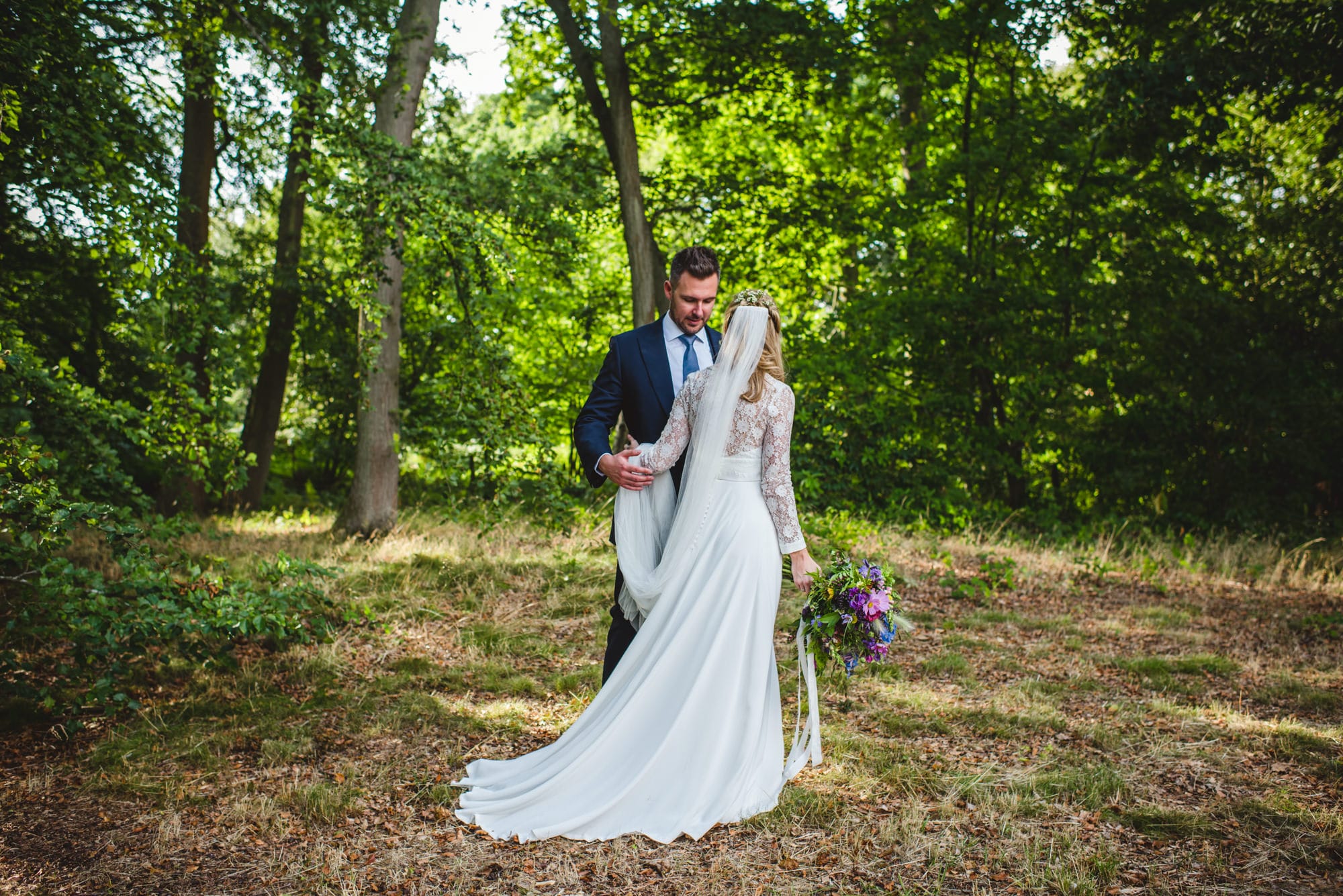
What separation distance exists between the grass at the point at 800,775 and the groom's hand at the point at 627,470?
148cm

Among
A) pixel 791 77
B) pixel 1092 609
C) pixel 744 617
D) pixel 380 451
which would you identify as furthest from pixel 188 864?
pixel 791 77

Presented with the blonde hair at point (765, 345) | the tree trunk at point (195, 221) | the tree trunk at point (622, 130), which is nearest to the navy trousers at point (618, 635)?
the blonde hair at point (765, 345)

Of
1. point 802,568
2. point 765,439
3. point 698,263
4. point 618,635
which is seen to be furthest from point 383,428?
point 802,568

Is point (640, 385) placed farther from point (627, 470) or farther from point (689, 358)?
point (627, 470)

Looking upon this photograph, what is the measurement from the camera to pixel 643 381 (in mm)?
3967

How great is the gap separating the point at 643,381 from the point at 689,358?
0.24 meters

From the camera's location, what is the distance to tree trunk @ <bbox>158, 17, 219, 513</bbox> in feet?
16.2

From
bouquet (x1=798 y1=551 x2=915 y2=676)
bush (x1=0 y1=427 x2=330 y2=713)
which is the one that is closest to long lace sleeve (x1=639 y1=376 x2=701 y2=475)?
bouquet (x1=798 y1=551 x2=915 y2=676)

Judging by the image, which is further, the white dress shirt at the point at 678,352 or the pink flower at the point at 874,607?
the white dress shirt at the point at 678,352

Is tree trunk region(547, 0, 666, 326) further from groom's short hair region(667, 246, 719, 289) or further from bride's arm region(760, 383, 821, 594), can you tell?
bride's arm region(760, 383, 821, 594)

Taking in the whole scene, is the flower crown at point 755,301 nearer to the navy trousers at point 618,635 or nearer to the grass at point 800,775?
the navy trousers at point 618,635

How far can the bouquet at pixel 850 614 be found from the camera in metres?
3.55

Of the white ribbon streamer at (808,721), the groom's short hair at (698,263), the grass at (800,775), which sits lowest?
the grass at (800,775)

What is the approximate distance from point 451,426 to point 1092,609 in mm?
5884
